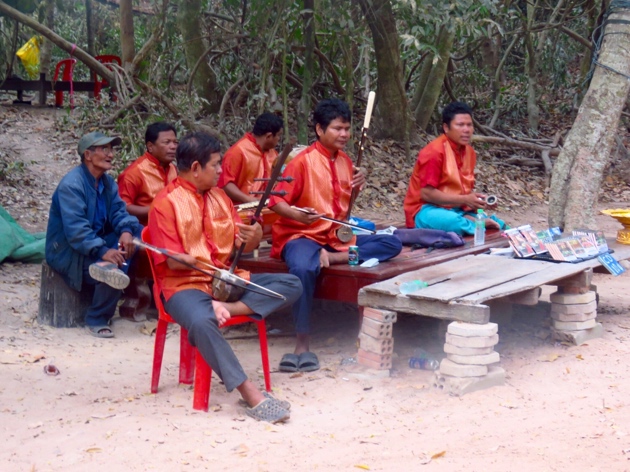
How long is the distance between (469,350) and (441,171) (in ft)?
7.65

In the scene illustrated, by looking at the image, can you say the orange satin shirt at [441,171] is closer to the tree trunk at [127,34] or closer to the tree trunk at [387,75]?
the tree trunk at [387,75]

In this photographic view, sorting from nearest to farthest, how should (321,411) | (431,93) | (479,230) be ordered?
(321,411) → (479,230) → (431,93)

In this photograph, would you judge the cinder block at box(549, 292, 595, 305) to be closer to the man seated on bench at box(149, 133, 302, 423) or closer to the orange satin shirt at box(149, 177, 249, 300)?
the man seated on bench at box(149, 133, 302, 423)

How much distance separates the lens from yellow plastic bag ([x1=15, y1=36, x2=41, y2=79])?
14327 millimetres

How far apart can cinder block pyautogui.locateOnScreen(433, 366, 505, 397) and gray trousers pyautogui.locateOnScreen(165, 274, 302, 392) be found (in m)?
1.00

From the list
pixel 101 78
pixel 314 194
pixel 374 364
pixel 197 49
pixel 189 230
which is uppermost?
pixel 197 49

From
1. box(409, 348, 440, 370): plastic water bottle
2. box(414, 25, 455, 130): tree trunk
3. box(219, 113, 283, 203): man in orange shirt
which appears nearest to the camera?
box(409, 348, 440, 370): plastic water bottle

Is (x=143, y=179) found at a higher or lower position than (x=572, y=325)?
higher

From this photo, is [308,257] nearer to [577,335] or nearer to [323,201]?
[323,201]

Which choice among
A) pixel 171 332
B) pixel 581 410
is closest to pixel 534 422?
pixel 581 410

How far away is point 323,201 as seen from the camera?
554 centimetres

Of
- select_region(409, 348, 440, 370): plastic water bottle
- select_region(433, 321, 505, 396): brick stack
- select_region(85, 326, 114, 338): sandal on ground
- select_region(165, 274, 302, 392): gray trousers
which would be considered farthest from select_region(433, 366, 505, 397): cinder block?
select_region(85, 326, 114, 338): sandal on ground

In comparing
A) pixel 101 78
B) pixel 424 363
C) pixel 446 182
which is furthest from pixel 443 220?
pixel 101 78

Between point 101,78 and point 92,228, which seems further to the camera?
point 101,78
